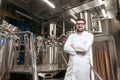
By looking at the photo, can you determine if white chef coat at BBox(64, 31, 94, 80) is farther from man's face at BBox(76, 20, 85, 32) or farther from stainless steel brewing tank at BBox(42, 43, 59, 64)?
stainless steel brewing tank at BBox(42, 43, 59, 64)

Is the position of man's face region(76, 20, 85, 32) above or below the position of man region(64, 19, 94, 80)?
above

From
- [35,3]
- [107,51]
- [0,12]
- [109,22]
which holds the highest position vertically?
[35,3]

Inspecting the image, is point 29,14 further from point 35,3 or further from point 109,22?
point 109,22

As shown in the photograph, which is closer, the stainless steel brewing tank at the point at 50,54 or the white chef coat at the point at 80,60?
the white chef coat at the point at 80,60

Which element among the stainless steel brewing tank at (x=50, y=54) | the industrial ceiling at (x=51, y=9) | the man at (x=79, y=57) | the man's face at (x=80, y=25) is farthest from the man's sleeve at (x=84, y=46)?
the industrial ceiling at (x=51, y=9)

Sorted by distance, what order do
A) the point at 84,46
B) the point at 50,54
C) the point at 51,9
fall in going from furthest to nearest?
the point at 51,9 < the point at 50,54 < the point at 84,46

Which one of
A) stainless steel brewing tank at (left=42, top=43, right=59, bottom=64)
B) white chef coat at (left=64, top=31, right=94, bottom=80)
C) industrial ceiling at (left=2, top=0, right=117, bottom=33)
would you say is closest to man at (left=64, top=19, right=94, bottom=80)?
white chef coat at (left=64, top=31, right=94, bottom=80)

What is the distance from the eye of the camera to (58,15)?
5.92m

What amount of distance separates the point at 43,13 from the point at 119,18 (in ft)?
10.3

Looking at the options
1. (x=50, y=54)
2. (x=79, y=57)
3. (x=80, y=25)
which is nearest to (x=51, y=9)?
(x=50, y=54)

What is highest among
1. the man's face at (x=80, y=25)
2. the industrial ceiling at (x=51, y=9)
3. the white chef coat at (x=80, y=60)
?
the industrial ceiling at (x=51, y=9)

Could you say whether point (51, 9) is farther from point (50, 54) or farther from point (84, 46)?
point (84, 46)

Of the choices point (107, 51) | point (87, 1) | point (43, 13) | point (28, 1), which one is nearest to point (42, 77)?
point (107, 51)

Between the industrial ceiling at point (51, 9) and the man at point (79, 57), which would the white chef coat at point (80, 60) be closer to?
the man at point (79, 57)
